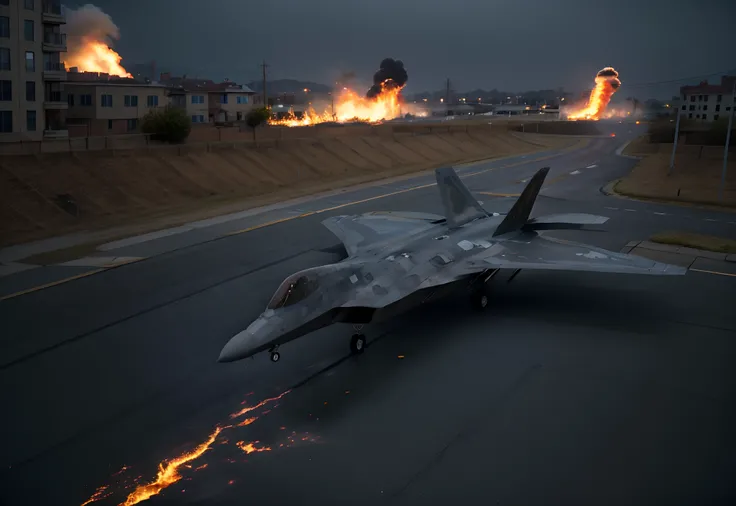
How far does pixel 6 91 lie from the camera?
178 feet

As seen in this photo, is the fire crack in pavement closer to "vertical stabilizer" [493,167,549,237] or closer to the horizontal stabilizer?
"vertical stabilizer" [493,167,549,237]

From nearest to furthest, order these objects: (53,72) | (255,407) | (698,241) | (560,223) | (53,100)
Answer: (255,407)
(560,223)
(698,241)
(53,72)
(53,100)

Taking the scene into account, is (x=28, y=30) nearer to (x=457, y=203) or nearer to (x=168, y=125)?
(x=168, y=125)

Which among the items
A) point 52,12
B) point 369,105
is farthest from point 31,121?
point 369,105

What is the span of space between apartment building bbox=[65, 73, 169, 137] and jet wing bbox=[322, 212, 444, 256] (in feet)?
143

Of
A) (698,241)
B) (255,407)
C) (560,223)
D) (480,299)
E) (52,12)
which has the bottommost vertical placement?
(255,407)

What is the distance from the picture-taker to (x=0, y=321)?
908 inches

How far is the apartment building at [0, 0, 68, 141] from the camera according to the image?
178 ft

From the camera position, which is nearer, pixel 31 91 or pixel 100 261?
pixel 100 261

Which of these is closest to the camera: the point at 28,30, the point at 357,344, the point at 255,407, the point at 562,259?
the point at 255,407

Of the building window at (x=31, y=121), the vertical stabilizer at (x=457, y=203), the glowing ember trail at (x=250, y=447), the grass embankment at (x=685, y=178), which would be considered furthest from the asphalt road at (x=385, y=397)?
the building window at (x=31, y=121)

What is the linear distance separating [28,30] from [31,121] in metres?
7.96

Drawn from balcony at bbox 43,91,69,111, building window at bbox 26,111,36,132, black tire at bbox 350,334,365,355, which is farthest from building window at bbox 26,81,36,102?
black tire at bbox 350,334,365,355

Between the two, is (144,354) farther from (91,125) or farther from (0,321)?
(91,125)
